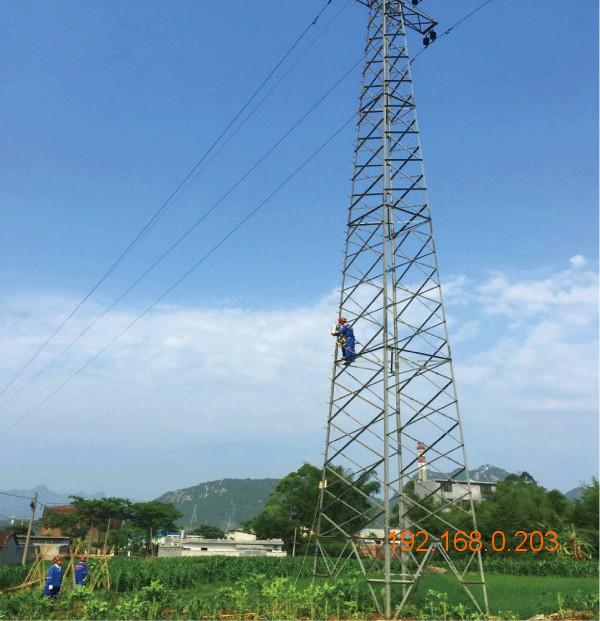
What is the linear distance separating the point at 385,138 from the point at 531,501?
137 ft

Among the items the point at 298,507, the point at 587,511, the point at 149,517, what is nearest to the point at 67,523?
the point at 149,517

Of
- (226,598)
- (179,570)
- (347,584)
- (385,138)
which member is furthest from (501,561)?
(385,138)

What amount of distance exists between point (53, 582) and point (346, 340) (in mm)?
11626

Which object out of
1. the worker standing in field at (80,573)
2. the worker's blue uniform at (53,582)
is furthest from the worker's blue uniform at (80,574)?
the worker's blue uniform at (53,582)

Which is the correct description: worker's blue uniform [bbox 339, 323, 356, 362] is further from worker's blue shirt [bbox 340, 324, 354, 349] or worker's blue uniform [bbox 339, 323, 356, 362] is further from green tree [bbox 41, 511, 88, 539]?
green tree [bbox 41, 511, 88, 539]

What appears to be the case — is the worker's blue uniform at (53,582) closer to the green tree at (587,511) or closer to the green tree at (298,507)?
the green tree at (587,511)

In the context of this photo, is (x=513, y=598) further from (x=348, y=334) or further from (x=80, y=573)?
(x=80, y=573)

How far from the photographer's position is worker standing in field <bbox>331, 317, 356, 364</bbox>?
18312mm

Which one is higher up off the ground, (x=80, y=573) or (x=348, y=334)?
(x=348, y=334)

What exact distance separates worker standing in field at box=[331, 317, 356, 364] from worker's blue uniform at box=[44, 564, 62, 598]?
1100 centimetres

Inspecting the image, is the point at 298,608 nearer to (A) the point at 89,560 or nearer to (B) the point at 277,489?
(A) the point at 89,560

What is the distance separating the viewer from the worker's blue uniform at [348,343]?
18.3m

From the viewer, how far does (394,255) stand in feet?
61.7

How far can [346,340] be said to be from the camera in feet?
60.5
